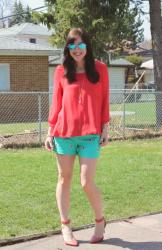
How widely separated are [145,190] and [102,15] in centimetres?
1053

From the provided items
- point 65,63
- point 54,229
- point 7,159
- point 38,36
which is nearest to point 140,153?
point 7,159

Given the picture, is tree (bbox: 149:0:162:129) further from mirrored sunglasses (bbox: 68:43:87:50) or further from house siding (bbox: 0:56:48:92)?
mirrored sunglasses (bbox: 68:43:87:50)

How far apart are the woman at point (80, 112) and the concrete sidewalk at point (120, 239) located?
7.7 inches

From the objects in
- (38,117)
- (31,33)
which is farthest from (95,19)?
(31,33)

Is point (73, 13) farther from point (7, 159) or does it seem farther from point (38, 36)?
point (38, 36)

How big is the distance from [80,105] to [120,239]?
4.45ft

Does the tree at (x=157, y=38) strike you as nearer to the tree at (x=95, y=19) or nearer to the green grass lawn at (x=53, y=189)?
the tree at (x=95, y=19)

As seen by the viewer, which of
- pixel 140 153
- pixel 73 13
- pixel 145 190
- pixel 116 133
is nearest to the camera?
pixel 145 190

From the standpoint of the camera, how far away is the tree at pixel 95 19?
16766mm

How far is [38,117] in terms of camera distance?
17750 mm

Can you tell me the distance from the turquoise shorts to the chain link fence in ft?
26.0

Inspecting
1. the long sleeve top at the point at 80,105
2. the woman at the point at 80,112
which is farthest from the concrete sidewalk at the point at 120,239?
the long sleeve top at the point at 80,105

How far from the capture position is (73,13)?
1664cm

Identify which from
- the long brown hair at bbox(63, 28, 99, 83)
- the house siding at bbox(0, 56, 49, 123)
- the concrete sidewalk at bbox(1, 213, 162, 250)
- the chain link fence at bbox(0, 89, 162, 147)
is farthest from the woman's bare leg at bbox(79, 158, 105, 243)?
the house siding at bbox(0, 56, 49, 123)
